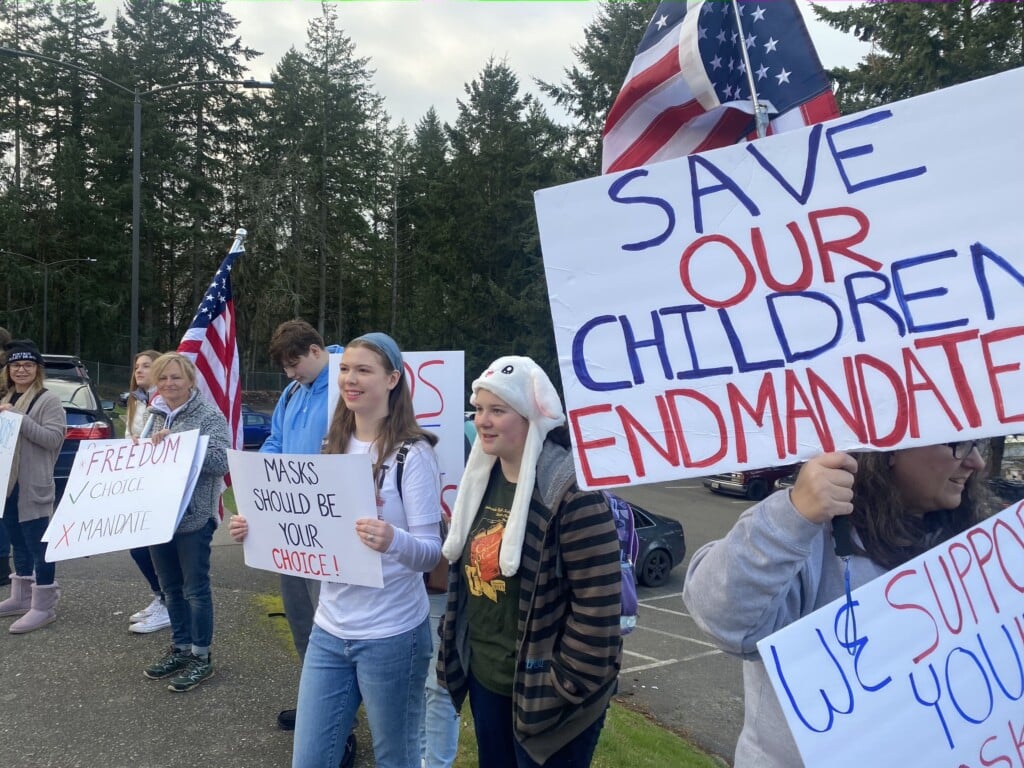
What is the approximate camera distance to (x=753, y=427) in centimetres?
141

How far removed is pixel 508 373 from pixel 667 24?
167 cm

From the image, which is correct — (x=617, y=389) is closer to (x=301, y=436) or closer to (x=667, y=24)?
(x=667, y=24)

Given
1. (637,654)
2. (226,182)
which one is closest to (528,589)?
(637,654)

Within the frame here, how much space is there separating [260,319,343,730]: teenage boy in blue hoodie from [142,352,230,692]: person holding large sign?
0.51m

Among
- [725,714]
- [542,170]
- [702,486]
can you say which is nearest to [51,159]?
[542,170]

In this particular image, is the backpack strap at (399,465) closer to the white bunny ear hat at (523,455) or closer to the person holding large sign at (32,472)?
the white bunny ear hat at (523,455)

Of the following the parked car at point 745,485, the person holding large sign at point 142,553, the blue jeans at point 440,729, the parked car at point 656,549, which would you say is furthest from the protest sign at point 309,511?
the parked car at point 745,485

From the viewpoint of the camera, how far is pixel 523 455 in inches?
92.9

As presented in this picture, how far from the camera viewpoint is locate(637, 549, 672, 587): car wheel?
9109mm

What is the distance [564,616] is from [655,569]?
290 inches

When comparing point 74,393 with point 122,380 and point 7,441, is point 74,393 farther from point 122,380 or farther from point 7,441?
point 122,380

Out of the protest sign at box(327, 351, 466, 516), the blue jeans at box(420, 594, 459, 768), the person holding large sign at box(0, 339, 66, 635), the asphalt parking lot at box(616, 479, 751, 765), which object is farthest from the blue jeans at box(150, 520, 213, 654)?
the asphalt parking lot at box(616, 479, 751, 765)

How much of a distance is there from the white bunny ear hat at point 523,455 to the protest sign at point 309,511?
309 mm

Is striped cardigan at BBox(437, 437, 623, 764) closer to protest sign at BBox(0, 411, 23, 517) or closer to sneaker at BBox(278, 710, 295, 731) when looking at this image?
sneaker at BBox(278, 710, 295, 731)
